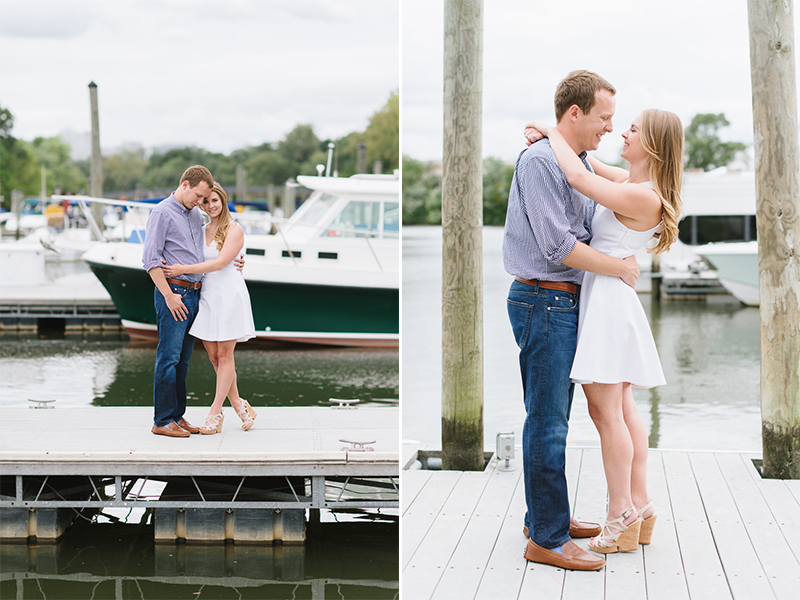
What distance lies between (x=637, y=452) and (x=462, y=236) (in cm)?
146

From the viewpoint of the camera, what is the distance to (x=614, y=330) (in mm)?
2850

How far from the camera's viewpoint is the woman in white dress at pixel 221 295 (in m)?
4.26

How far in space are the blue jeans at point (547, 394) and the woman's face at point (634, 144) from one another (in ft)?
1.65

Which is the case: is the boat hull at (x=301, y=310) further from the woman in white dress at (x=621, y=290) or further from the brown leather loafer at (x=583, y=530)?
the woman in white dress at (x=621, y=290)

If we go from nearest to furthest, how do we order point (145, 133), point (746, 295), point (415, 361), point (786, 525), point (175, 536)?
point (786, 525) → point (175, 536) → point (415, 361) → point (746, 295) → point (145, 133)

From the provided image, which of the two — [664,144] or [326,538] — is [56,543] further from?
[664,144]

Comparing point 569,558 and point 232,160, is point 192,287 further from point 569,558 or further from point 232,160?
point 232,160

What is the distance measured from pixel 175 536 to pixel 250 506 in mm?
498

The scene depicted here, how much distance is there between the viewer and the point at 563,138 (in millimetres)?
2822

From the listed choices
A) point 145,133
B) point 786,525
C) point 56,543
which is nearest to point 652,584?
point 786,525

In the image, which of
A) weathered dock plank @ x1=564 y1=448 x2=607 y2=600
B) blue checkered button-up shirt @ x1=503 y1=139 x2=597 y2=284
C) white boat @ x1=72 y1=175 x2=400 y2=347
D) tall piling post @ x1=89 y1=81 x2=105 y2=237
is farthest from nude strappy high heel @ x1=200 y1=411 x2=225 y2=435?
tall piling post @ x1=89 y1=81 x2=105 y2=237

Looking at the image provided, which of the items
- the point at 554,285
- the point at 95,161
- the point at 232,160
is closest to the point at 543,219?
the point at 554,285

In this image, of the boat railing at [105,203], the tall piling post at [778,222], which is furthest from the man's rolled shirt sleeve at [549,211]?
the boat railing at [105,203]

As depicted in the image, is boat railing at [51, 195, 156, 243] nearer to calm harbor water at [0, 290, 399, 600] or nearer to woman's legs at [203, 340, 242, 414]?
woman's legs at [203, 340, 242, 414]
